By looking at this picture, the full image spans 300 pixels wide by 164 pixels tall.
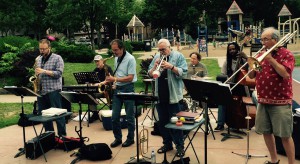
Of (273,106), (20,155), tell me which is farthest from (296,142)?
(20,155)

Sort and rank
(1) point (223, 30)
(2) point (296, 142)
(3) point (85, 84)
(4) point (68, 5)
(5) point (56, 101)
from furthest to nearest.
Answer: (1) point (223, 30), (4) point (68, 5), (3) point (85, 84), (5) point (56, 101), (2) point (296, 142)

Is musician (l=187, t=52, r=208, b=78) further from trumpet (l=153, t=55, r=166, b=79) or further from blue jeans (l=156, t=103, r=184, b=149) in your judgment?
trumpet (l=153, t=55, r=166, b=79)

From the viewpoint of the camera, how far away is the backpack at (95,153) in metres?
6.84

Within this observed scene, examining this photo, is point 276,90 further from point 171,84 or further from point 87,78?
point 87,78

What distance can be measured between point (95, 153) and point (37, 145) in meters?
1.17

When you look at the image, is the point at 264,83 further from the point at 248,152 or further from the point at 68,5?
the point at 68,5

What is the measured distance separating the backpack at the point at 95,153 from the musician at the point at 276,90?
2.82 meters

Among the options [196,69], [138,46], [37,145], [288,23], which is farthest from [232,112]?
[138,46]

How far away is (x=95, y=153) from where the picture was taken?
6836 millimetres

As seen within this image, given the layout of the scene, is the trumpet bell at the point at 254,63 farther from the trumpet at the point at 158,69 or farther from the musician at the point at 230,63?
the musician at the point at 230,63

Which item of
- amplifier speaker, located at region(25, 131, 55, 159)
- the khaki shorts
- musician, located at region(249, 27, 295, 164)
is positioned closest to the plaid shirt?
amplifier speaker, located at region(25, 131, 55, 159)

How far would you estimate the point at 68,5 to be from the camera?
29.6 m

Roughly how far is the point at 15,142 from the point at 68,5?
2261 cm

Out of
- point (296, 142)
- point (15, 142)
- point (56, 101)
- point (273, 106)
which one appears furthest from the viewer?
point (15, 142)
